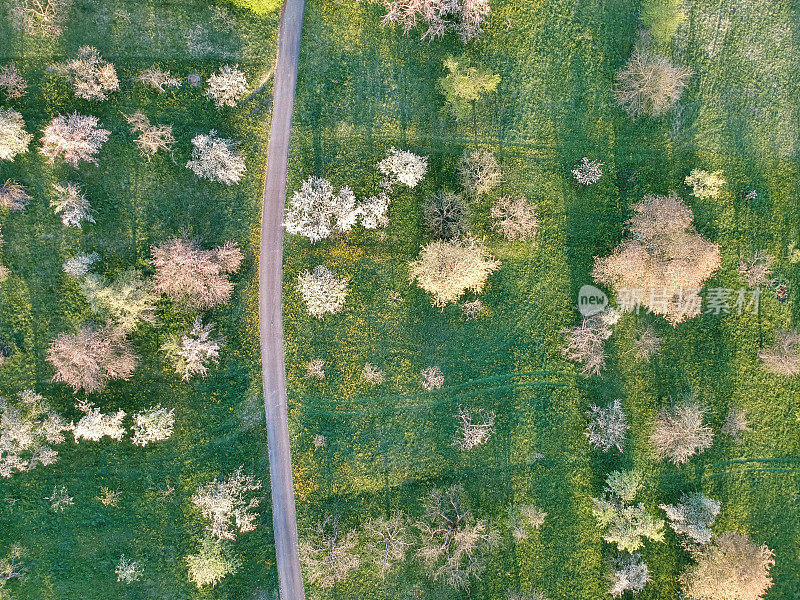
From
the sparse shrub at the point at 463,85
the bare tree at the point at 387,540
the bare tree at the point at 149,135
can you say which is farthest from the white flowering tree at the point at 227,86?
the bare tree at the point at 387,540

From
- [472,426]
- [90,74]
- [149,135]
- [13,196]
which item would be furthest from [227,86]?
[472,426]

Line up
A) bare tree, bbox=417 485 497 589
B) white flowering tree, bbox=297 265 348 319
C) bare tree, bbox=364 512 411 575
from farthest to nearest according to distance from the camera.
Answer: bare tree, bbox=364 512 411 575 < bare tree, bbox=417 485 497 589 < white flowering tree, bbox=297 265 348 319

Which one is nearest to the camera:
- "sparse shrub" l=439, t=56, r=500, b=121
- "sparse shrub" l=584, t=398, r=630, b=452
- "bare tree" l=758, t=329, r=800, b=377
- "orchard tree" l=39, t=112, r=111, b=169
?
"orchard tree" l=39, t=112, r=111, b=169

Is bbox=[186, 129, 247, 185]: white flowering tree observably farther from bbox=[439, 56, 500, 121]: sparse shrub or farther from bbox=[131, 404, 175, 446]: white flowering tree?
bbox=[131, 404, 175, 446]: white flowering tree

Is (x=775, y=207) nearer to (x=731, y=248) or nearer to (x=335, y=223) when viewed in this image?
(x=731, y=248)

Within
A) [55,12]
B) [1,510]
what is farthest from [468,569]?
[55,12]

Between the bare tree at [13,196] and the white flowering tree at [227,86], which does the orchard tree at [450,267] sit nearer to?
the white flowering tree at [227,86]

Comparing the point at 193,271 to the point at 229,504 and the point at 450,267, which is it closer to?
the point at 229,504

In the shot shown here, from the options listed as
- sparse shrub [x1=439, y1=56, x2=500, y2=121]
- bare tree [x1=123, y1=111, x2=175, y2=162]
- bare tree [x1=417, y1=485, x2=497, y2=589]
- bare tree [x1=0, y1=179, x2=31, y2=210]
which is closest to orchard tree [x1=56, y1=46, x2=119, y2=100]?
bare tree [x1=123, y1=111, x2=175, y2=162]
